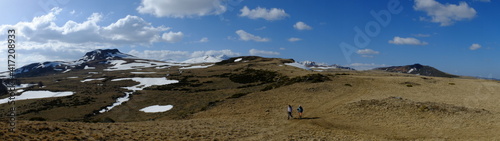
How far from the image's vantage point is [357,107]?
120 ft

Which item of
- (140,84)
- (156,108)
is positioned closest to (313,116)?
(156,108)

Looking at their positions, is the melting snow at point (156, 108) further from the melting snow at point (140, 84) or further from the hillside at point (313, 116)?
the melting snow at point (140, 84)

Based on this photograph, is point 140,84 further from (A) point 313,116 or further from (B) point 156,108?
(A) point 313,116

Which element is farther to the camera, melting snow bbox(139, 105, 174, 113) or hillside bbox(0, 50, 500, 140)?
melting snow bbox(139, 105, 174, 113)

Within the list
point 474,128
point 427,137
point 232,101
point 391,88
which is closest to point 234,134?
point 427,137

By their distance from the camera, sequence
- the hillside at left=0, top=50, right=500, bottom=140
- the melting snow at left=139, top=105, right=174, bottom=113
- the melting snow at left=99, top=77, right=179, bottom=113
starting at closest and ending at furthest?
the hillside at left=0, top=50, right=500, bottom=140 → the melting snow at left=139, top=105, right=174, bottom=113 → the melting snow at left=99, top=77, right=179, bottom=113

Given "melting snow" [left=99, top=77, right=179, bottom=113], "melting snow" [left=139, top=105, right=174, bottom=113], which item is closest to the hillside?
"melting snow" [left=139, top=105, right=174, bottom=113]

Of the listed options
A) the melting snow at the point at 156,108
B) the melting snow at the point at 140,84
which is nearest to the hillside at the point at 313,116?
the melting snow at the point at 156,108

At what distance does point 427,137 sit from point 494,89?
40190 millimetres

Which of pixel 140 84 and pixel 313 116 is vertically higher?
pixel 140 84

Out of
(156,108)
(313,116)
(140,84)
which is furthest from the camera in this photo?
(140,84)

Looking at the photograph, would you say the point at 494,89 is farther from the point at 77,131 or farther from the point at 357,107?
the point at 77,131

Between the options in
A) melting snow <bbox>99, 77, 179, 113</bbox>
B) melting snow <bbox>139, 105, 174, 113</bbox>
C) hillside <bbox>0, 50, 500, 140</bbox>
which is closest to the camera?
hillside <bbox>0, 50, 500, 140</bbox>

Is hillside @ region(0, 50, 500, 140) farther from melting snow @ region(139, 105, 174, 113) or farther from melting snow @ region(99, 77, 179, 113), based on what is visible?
melting snow @ region(99, 77, 179, 113)
